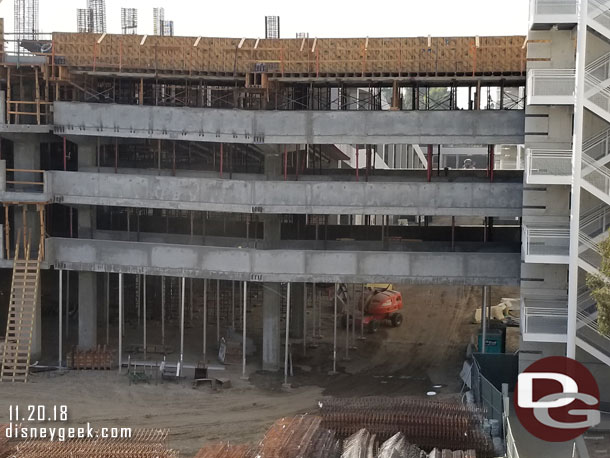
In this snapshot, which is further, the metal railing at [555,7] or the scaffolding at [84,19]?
the scaffolding at [84,19]

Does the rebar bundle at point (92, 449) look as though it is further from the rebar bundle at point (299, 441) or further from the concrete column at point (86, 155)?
the concrete column at point (86, 155)

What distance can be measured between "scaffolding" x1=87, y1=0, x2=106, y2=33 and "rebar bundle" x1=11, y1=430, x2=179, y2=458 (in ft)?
68.3

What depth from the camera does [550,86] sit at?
1169 inches

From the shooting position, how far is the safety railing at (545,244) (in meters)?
29.4

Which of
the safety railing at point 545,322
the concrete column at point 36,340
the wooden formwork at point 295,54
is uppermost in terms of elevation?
the wooden formwork at point 295,54

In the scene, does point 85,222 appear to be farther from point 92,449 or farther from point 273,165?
point 92,449

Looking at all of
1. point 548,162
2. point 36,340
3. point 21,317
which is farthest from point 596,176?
point 36,340

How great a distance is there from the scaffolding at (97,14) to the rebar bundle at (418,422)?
21.1m

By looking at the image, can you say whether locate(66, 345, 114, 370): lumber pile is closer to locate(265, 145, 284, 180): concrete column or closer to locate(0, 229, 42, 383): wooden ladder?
locate(0, 229, 42, 383): wooden ladder

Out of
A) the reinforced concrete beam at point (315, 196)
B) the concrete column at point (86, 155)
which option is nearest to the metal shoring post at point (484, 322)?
the reinforced concrete beam at point (315, 196)

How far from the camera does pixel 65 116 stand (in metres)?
35.1

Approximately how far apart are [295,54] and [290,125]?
264 cm

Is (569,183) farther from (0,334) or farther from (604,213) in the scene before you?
(0,334)

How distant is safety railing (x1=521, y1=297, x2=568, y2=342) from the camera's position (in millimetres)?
29141
